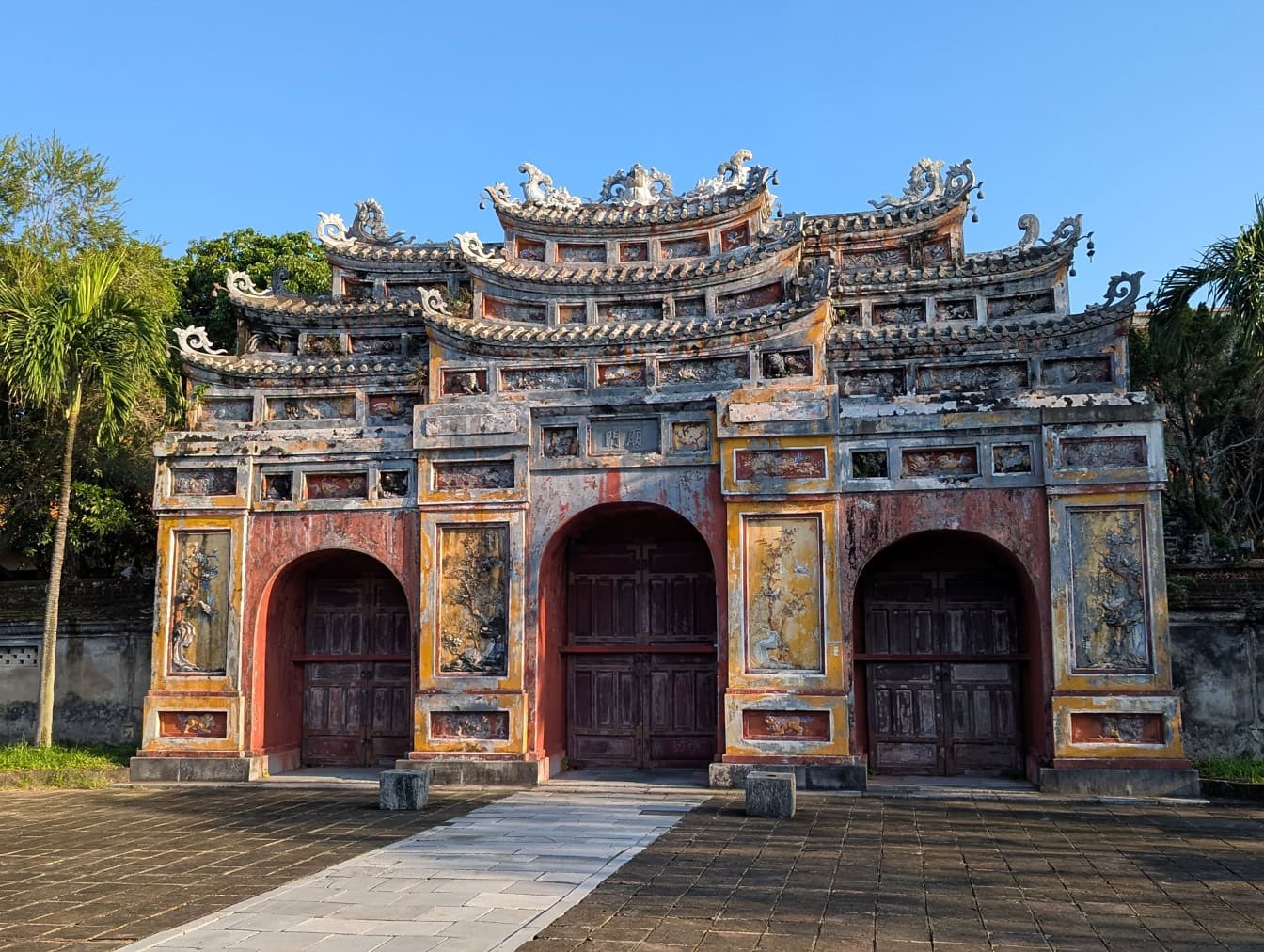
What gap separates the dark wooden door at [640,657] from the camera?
15.0m

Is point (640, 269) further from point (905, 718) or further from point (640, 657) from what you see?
point (905, 718)

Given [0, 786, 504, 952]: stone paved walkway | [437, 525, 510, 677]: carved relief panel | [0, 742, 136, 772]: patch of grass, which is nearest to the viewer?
[0, 786, 504, 952]: stone paved walkway

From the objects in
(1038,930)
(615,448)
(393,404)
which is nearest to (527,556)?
(615,448)

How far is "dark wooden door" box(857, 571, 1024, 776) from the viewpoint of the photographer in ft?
46.5

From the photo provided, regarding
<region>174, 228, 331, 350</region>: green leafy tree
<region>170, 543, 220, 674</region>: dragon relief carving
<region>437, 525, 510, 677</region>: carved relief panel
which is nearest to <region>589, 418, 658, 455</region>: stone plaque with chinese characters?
<region>437, 525, 510, 677</region>: carved relief panel

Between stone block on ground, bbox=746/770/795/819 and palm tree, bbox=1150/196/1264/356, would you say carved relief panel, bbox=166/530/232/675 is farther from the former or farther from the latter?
palm tree, bbox=1150/196/1264/356

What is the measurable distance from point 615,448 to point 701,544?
1977mm

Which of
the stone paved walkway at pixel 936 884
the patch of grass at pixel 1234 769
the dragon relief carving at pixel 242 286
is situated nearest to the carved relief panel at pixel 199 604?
the dragon relief carving at pixel 242 286

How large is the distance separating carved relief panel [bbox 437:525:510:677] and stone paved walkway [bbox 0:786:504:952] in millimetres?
1636

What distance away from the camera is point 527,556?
1412cm

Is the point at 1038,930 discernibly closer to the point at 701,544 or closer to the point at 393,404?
the point at 701,544

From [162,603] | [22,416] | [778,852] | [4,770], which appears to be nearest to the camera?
[778,852]

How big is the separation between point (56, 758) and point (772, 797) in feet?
29.8

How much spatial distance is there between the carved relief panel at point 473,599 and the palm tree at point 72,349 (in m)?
4.60
